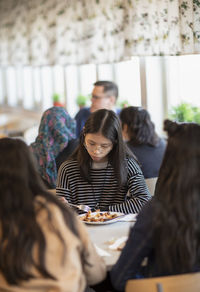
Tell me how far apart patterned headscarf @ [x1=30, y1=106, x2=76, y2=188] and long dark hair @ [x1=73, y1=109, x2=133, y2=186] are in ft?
3.09

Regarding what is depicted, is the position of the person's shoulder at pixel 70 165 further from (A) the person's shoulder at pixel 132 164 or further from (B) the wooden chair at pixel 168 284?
(B) the wooden chair at pixel 168 284

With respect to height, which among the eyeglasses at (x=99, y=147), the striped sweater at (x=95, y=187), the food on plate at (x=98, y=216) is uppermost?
the eyeglasses at (x=99, y=147)

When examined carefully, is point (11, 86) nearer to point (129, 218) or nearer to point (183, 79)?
point (183, 79)

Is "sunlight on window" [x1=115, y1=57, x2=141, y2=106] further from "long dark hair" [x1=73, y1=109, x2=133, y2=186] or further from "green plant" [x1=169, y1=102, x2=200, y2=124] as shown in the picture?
"long dark hair" [x1=73, y1=109, x2=133, y2=186]

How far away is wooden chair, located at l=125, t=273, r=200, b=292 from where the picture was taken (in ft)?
5.94

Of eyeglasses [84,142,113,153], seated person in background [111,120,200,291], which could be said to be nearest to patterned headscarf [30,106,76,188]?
A: eyeglasses [84,142,113,153]

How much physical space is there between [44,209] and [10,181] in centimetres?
15

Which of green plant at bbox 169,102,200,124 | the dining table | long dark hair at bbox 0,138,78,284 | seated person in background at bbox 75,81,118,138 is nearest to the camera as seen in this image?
long dark hair at bbox 0,138,78,284

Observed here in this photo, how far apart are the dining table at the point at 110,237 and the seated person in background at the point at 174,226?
0.76ft

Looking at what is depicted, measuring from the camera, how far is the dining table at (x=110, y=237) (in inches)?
87.0

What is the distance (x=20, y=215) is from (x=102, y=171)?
1326mm

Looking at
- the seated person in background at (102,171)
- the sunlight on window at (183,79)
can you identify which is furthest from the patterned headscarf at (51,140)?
the sunlight on window at (183,79)

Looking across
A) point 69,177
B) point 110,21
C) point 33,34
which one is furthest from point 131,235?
point 33,34

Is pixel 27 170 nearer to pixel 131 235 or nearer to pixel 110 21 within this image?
pixel 131 235
